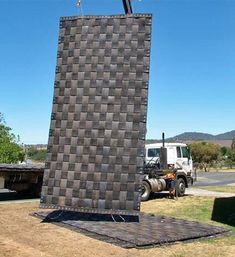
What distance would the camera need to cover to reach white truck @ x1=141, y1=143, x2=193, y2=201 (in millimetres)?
22013

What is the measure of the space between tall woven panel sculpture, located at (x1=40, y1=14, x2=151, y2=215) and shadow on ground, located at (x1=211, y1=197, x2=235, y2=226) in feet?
16.4

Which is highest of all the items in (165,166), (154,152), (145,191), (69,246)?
(154,152)

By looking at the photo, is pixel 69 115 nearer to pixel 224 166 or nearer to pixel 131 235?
pixel 131 235

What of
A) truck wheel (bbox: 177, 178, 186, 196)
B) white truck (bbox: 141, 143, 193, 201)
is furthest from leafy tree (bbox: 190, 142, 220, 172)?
truck wheel (bbox: 177, 178, 186, 196)

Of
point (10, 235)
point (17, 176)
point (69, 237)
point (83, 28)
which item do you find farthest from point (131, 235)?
point (17, 176)

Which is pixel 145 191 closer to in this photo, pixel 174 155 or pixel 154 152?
pixel 174 155

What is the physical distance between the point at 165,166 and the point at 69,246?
1381cm

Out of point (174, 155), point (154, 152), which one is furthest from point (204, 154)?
point (174, 155)

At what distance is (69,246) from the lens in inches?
388

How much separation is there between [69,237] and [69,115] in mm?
3309

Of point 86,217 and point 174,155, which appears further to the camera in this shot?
point 174,155

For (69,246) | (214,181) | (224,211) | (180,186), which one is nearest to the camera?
(69,246)

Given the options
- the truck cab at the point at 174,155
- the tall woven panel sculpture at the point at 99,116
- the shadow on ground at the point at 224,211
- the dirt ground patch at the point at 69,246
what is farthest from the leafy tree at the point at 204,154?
the tall woven panel sculpture at the point at 99,116

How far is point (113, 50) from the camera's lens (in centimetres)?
1138
